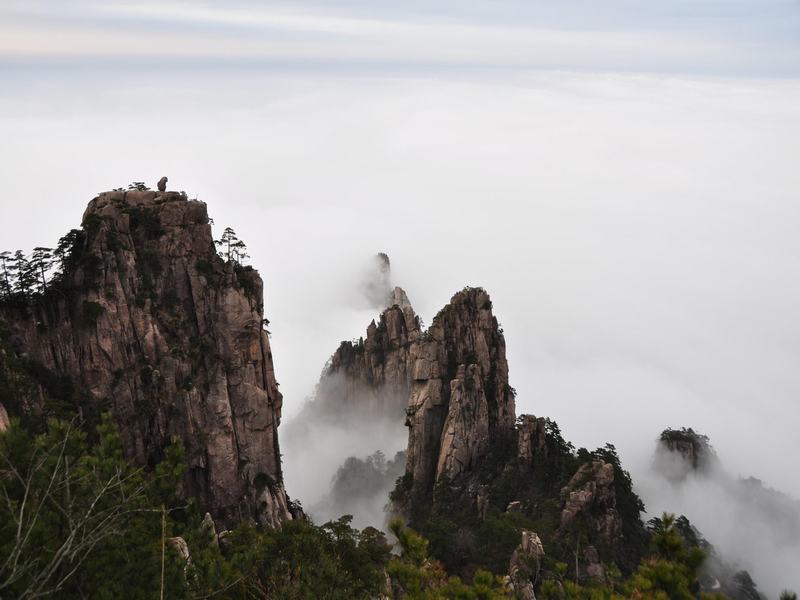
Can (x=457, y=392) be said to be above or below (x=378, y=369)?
below

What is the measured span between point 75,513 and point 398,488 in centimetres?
6726

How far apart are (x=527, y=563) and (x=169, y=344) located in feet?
104

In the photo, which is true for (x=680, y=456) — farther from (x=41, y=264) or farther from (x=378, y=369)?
(x=41, y=264)

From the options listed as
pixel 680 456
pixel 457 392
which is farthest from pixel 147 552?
pixel 680 456

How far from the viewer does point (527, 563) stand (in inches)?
1988

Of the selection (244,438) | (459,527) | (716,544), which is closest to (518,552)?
(459,527)

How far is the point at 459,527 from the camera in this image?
68562mm

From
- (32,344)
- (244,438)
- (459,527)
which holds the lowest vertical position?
(459,527)

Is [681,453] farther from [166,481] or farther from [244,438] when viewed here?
[166,481]

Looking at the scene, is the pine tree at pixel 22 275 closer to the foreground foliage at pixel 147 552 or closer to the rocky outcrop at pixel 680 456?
the foreground foliage at pixel 147 552

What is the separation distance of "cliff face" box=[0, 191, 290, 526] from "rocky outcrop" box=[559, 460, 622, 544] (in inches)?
998

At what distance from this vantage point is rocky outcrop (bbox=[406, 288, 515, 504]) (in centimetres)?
7738

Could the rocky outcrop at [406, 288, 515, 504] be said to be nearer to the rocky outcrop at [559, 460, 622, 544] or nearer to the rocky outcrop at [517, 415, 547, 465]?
the rocky outcrop at [517, 415, 547, 465]

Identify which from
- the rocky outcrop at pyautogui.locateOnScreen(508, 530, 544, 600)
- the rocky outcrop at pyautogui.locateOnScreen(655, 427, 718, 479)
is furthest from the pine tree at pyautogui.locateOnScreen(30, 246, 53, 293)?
the rocky outcrop at pyautogui.locateOnScreen(655, 427, 718, 479)
